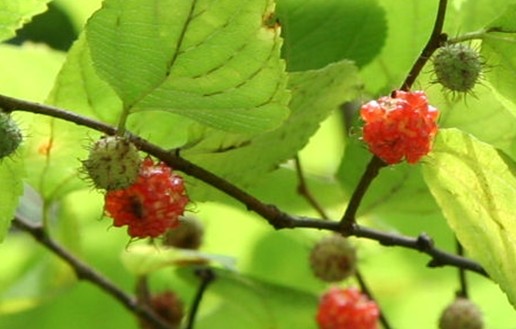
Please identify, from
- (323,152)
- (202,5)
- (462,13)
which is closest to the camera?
(202,5)

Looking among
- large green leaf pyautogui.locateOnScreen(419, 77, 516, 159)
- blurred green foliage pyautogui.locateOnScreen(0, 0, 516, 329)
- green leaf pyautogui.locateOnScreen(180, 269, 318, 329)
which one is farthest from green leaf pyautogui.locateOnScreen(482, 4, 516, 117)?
green leaf pyautogui.locateOnScreen(180, 269, 318, 329)

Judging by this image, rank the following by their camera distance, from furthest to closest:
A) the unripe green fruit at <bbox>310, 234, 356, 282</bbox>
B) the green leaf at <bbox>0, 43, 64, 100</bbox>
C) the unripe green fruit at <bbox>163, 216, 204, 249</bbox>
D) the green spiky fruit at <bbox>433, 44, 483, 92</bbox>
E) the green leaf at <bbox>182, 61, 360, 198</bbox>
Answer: the unripe green fruit at <bbox>163, 216, 204, 249</bbox>, the unripe green fruit at <bbox>310, 234, 356, 282</bbox>, the green leaf at <bbox>0, 43, 64, 100</bbox>, the green leaf at <bbox>182, 61, 360, 198</bbox>, the green spiky fruit at <bbox>433, 44, 483, 92</bbox>

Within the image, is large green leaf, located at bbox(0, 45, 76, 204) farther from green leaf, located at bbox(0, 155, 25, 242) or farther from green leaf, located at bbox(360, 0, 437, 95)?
green leaf, located at bbox(360, 0, 437, 95)

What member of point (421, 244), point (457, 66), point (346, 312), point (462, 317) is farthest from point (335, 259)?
point (457, 66)

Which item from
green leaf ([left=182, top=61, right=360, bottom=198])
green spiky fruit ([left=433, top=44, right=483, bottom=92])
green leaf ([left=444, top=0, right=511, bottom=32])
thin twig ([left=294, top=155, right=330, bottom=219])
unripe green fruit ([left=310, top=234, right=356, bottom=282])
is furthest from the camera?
unripe green fruit ([left=310, top=234, right=356, bottom=282])

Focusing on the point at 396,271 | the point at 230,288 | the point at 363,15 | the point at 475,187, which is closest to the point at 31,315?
the point at 230,288

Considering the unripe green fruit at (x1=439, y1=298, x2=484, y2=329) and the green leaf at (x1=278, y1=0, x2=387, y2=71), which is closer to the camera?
the green leaf at (x1=278, y1=0, x2=387, y2=71)

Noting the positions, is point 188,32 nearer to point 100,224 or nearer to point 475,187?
point 475,187

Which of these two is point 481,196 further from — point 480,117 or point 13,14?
point 13,14
